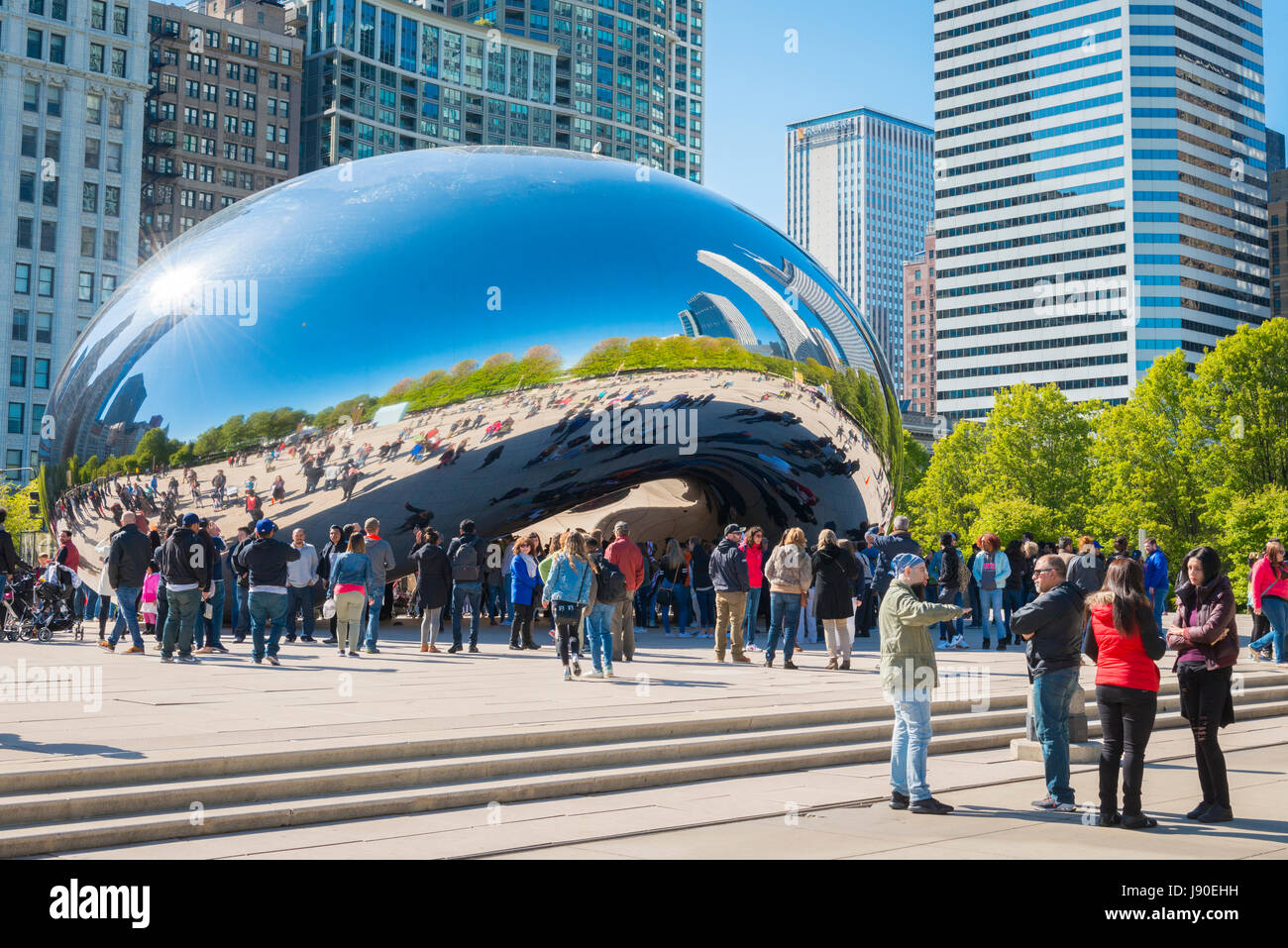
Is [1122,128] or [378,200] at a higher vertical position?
[1122,128]

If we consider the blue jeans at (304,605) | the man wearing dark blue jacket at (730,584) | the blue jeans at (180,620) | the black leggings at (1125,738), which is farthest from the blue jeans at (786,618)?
the black leggings at (1125,738)

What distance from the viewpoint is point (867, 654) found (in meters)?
17.8

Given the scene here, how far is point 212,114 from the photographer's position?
109m

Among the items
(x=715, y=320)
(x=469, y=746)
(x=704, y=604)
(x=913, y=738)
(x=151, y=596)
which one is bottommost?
(x=469, y=746)

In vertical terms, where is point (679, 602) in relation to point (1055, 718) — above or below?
above

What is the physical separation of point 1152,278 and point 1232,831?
142 m

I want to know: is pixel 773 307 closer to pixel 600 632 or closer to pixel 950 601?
pixel 950 601

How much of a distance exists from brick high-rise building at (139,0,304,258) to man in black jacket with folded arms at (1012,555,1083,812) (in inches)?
3964

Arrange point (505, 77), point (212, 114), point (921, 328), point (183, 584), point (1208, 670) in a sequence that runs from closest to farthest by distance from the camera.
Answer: point (1208, 670)
point (183, 584)
point (212, 114)
point (505, 77)
point (921, 328)

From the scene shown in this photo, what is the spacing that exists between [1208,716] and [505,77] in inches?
5350

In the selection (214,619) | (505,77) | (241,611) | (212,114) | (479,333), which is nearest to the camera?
(214,619)

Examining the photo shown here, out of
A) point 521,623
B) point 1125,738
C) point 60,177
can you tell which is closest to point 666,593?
point 521,623
